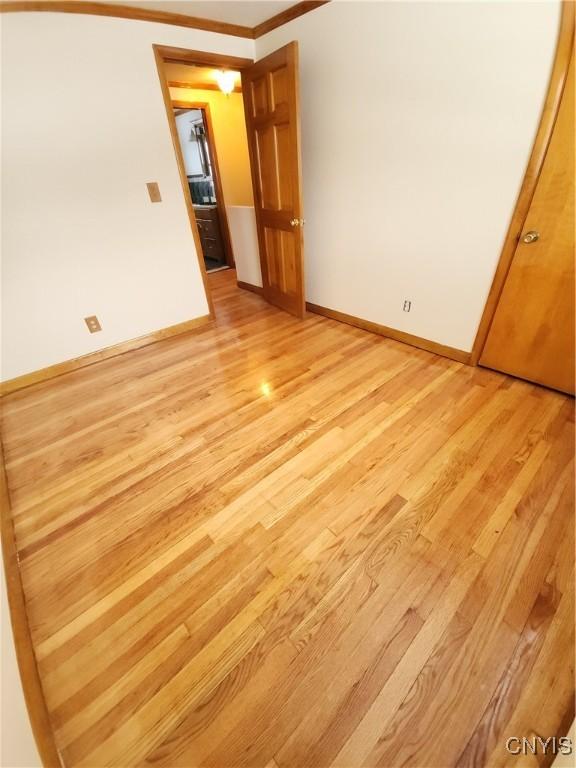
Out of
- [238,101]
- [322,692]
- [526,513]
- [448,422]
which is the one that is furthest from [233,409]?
[238,101]

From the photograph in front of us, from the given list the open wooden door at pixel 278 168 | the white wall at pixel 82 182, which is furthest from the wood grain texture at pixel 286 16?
the open wooden door at pixel 278 168

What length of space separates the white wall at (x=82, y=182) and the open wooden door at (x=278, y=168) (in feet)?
1.49

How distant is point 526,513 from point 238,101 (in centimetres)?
516

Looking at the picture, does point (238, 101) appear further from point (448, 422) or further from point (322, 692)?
point (322, 692)

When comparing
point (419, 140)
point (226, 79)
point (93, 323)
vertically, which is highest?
point (226, 79)

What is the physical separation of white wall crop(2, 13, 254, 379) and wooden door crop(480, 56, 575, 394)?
242 centimetres

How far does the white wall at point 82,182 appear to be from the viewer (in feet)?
6.29

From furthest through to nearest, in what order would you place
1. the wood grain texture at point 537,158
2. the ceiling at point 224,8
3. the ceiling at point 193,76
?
the ceiling at point 193,76
the ceiling at point 224,8
the wood grain texture at point 537,158

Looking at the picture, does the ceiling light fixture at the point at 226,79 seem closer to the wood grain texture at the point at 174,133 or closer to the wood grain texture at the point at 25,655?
the wood grain texture at the point at 174,133

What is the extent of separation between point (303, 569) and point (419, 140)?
2.43 meters

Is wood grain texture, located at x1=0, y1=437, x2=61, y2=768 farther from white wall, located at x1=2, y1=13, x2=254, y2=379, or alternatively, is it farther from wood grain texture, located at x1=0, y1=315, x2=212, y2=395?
white wall, located at x1=2, y1=13, x2=254, y2=379

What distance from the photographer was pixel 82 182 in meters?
2.19

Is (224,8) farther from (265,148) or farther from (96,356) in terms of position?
(96,356)

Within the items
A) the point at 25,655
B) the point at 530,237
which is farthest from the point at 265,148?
the point at 25,655
